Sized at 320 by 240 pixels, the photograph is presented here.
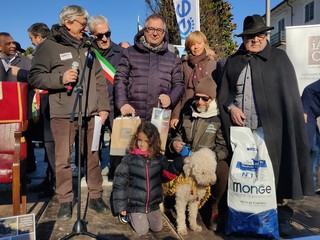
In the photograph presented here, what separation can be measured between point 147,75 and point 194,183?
4.44 feet

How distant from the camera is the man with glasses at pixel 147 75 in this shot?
12.7 ft

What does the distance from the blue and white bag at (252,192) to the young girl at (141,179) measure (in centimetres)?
58

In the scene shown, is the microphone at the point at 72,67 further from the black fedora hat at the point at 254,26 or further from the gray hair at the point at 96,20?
the black fedora hat at the point at 254,26

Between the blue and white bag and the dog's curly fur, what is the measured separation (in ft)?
0.75

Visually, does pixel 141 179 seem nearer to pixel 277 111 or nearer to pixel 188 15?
pixel 277 111

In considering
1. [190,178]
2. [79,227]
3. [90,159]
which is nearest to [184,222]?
[190,178]

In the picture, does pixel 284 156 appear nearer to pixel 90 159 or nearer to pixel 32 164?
pixel 90 159

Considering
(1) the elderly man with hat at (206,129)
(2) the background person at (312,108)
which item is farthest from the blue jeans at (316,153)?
(1) the elderly man with hat at (206,129)

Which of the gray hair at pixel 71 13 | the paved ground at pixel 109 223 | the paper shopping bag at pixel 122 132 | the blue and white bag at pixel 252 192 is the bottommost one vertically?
the paved ground at pixel 109 223

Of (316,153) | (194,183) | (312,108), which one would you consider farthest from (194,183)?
(316,153)

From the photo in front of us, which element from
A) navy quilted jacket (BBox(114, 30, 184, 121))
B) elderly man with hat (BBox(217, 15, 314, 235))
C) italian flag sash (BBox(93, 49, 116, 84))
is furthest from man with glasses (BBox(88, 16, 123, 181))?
elderly man with hat (BBox(217, 15, 314, 235))

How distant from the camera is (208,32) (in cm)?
1449

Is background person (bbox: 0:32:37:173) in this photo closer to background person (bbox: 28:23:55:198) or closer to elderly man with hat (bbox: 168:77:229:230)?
background person (bbox: 28:23:55:198)

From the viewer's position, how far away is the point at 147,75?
3.89 meters
